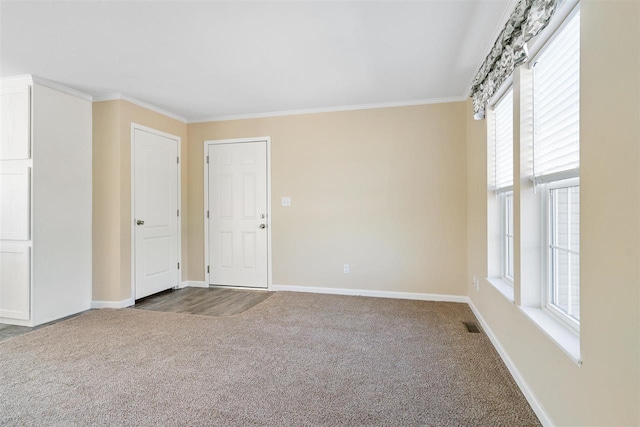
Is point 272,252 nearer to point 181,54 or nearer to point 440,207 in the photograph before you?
point 440,207

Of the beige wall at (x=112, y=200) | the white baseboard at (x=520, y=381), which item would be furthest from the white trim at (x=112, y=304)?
the white baseboard at (x=520, y=381)

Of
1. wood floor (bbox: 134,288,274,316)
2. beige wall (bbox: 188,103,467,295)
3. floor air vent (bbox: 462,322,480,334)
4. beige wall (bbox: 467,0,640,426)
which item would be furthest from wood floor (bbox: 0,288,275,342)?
beige wall (bbox: 467,0,640,426)

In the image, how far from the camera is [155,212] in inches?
160

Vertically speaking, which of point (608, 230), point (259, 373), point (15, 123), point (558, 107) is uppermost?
point (15, 123)

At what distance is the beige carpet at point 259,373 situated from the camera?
1.72 metres

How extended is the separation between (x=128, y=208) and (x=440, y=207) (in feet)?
12.0

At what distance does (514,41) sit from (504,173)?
1028mm

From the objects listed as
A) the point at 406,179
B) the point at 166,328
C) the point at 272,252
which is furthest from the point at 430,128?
the point at 166,328

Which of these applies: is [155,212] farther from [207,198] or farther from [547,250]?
[547,250]

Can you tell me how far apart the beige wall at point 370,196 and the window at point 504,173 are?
1000 millimetres

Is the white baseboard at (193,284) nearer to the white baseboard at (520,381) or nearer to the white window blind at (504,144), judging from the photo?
the white baseboard at (520,381)

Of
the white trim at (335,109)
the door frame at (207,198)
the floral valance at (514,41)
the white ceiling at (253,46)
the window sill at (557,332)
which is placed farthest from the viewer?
the door frame at (207,198)

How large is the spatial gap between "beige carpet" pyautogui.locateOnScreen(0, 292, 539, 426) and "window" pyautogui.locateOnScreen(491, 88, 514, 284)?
29.2 inches

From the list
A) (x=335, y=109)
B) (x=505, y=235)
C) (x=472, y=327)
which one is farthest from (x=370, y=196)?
(x=472, y=327)
